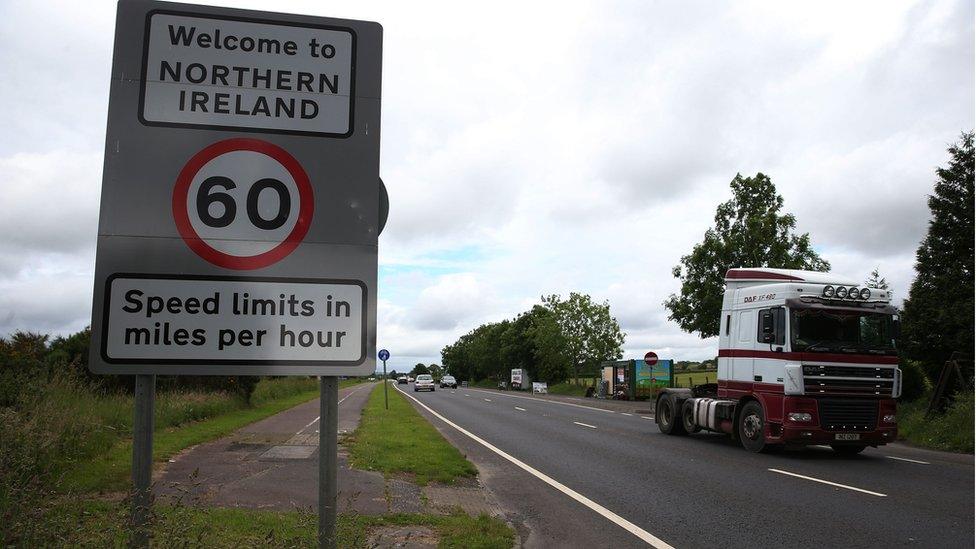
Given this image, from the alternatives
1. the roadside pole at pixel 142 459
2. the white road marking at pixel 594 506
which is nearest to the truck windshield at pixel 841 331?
the white road marking at pixel 594 506

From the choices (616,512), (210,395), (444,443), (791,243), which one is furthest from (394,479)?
(791,243)

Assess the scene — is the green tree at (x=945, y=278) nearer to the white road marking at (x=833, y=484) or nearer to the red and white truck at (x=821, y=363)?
the red and white truck at (x=821, y=363)

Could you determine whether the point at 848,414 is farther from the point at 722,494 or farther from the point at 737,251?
the point at 737,251

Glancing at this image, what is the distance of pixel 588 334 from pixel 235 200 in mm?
74123

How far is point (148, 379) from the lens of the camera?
2646 millimetres

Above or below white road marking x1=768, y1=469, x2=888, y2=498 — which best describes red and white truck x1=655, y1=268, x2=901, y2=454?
above

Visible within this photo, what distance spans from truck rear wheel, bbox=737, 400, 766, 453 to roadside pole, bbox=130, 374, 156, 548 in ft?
44.9

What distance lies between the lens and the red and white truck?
44.4ft

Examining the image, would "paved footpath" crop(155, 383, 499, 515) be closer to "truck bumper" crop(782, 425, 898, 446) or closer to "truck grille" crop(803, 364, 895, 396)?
"truck bumper" crop(782, 425, 898, 446)

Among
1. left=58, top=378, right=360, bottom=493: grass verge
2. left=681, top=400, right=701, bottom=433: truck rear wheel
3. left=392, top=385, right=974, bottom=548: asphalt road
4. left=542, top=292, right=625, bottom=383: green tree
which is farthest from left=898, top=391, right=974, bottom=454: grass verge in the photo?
left=542, top=292, right=625, bottom=383: green tree

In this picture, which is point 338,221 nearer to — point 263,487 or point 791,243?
point 263,487

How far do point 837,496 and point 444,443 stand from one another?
8.06 meters

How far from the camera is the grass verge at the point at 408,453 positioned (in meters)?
11.0

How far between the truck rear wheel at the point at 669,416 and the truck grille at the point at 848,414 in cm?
509
